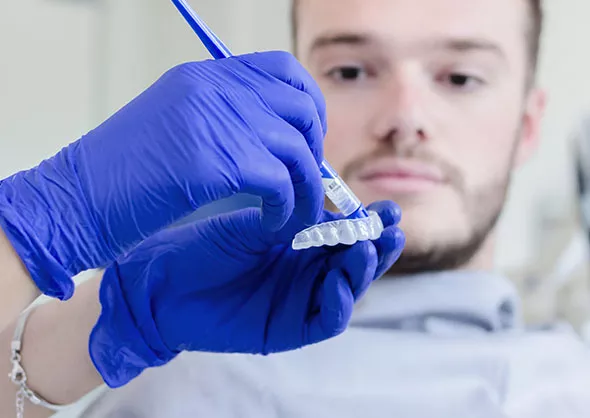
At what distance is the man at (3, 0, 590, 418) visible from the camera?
2.82ft

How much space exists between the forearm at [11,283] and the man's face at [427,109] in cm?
61

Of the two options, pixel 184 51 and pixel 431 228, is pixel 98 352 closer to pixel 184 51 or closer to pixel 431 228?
pixel 431 228

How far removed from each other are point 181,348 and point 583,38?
Answer: 4.58 feet

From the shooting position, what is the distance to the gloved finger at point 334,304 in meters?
0.68

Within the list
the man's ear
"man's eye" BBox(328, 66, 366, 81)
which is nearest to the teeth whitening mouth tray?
"man's eye" BBox(328, 66, 366, 81)

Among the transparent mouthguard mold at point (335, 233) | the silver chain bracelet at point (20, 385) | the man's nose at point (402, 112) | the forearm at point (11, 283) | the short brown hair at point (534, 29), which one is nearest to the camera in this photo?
the forearm at point (11, 283)

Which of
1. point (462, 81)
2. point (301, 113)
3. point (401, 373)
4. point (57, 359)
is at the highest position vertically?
point (301, 113)

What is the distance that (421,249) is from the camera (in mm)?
1043

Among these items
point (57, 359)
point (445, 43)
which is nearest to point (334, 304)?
point (57, 359)

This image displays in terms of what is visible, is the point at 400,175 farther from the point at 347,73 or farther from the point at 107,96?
the point at 107,96

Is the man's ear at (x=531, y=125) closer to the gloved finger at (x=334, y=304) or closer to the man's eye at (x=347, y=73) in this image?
the man's eye at (x=347, y=73)

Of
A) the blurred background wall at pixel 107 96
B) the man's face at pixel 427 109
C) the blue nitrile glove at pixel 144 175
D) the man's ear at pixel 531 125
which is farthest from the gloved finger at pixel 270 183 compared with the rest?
the blurred background wall at pixel 107 96

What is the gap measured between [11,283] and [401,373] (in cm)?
57

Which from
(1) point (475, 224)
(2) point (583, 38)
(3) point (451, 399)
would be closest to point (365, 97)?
(1) point (475, 224)
